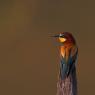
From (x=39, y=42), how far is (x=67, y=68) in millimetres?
6632

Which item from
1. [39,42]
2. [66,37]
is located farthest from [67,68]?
[39,42]

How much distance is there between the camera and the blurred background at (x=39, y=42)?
904cm

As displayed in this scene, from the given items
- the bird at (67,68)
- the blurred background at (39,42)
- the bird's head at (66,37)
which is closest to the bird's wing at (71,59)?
the bird at (67,68)

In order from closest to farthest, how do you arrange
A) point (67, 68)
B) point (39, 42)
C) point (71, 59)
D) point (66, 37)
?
point (67, 68) < point (71, 59) < point (66, 37) < point (39, 42)

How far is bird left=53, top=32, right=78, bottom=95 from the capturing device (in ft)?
13.4

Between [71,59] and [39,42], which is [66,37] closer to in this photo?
[71,59]

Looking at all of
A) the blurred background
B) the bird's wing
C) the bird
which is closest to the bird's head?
the bird

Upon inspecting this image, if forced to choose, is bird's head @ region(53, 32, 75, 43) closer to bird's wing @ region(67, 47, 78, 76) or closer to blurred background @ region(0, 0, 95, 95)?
bird's wing @ region(67, 47, 78, 76)

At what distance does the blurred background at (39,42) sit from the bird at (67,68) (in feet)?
11.5

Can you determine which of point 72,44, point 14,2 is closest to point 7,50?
point 14,2

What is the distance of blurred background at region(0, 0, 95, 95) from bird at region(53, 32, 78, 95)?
11.5 feet

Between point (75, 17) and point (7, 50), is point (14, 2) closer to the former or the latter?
point (75, 17)

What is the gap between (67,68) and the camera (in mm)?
4547

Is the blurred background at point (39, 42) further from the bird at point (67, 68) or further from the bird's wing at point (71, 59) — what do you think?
the bird's wing at point (71, 59)
